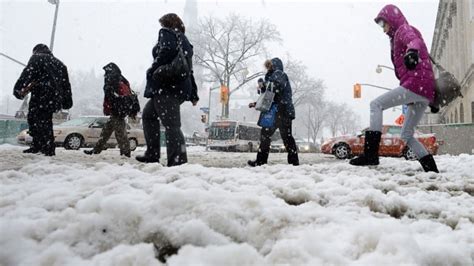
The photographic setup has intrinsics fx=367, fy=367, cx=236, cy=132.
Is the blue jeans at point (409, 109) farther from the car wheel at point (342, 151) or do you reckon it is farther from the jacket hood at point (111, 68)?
the car wheel at point (342, 151)

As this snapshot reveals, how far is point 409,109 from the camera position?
4.38m

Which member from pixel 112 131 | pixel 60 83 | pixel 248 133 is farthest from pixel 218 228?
pixel 248 133

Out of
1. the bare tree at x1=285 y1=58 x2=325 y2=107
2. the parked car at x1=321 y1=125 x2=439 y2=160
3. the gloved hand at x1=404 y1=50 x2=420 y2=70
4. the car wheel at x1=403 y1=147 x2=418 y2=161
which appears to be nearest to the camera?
the gloved hand at x1=404 y1=50 x2=420 y2=70

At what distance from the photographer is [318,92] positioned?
2007 inches

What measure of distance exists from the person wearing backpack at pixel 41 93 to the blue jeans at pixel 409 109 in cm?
470

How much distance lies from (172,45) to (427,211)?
3.22m

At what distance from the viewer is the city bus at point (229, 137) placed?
22938mm

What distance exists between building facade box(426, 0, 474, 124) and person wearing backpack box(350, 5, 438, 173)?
75.1ft

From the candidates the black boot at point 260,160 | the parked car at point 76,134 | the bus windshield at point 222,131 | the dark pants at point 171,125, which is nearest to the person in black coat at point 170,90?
the dark pants at point 171,125

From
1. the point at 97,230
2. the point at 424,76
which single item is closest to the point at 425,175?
the point at 424,76

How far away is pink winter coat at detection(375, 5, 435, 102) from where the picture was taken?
406cm

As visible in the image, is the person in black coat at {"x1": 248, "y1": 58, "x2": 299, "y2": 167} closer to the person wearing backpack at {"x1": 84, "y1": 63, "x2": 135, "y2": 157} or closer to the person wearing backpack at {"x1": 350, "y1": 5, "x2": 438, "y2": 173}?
the person wearing backpack at {"x1": 350, "y1": 5, "x2": 438, "y2": 173}

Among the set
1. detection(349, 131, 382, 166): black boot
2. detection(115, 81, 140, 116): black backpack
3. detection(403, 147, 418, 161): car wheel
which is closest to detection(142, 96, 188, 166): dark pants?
detection(349, 131, 382, 166): black boot

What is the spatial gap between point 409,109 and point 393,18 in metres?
1.10
